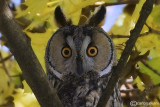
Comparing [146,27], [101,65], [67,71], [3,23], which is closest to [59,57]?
[67,71]

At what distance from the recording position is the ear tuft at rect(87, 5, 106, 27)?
211 centimetres

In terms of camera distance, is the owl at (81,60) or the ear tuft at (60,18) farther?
the ear tuft at (60,18)

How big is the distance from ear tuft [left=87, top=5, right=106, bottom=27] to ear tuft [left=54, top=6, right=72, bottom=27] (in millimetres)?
151

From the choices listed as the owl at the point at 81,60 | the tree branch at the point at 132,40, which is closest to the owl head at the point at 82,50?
the owl at the point at 81,60

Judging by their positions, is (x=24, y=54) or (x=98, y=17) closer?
(x=24, y=54)

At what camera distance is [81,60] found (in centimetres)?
200

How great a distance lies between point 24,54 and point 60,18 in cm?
79

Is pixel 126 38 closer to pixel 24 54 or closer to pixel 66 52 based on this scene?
pixel 66 52

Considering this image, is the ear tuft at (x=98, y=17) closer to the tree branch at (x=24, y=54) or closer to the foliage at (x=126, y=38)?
the foliage at (x=126, y=38)

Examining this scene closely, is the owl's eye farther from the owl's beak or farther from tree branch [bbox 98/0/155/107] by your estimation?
tree branch [bbox 98/0/155/107]

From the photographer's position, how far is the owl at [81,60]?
2.01m

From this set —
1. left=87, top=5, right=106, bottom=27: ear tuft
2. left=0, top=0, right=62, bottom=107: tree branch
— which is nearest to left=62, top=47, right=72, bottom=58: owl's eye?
left=87, top=5, right=106, bottom=27: ear tuft

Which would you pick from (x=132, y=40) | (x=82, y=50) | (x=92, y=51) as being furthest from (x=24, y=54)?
(x=92, y=51)

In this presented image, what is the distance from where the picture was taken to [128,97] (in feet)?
8.80
